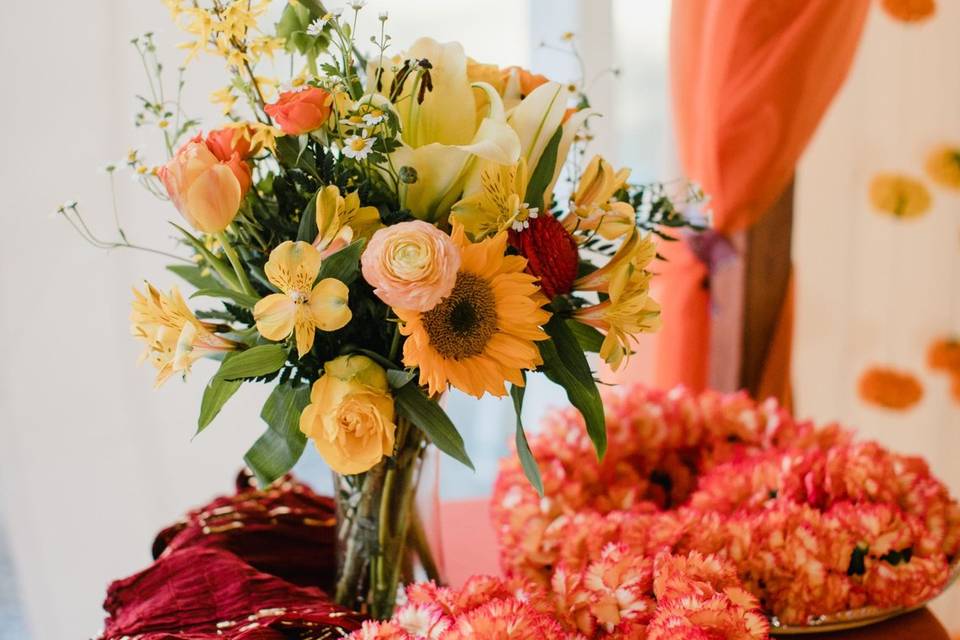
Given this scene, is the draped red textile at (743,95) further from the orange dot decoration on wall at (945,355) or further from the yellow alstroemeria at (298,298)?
the yellow alstroemeria at (298,298)

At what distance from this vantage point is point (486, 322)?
1.98ft

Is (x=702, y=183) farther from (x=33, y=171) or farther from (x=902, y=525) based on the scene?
(x=33, y=171)

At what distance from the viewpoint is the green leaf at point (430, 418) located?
2.12ft

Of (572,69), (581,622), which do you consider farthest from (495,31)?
(581,622)

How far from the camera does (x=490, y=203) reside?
623 millimetres

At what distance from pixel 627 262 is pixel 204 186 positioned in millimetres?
296

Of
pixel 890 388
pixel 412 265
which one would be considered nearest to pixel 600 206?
pixel 412 265

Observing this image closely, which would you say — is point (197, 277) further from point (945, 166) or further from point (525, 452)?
point (945, 166)

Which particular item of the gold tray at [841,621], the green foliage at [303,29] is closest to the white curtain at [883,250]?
the gold tray at [841,621]

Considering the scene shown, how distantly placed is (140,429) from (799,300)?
1.37 metres

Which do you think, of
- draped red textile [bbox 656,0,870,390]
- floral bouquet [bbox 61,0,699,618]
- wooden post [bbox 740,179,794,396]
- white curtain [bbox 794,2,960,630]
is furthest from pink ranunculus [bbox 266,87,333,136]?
white curtain [bbox 794,2,960,630]

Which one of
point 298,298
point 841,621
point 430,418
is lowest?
point 841,621

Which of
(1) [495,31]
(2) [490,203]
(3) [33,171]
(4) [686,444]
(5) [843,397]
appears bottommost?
(5) [843,397]

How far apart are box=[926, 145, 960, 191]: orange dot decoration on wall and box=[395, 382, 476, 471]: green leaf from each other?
1521 millimetres
